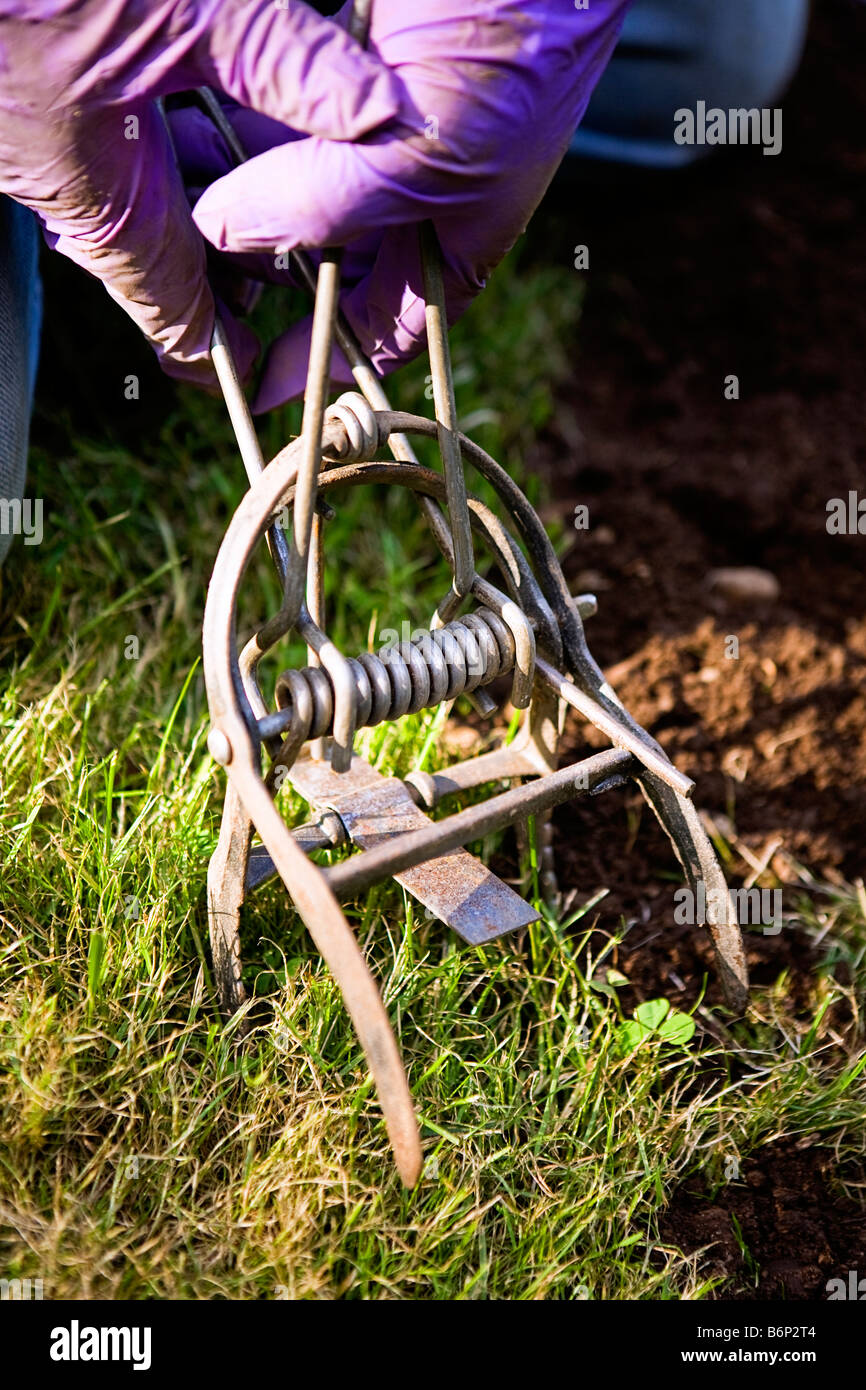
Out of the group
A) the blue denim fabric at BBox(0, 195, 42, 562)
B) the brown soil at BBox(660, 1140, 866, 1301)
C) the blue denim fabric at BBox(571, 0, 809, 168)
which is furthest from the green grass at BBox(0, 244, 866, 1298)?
the blue denim fabric at BBox(571, 0, 809, 168)

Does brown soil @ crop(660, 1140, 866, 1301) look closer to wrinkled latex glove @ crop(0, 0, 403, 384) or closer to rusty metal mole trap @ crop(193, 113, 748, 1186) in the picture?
rusty metal mole trap @ crop(193, 113, 748, 1186)

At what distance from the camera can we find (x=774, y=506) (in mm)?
2613

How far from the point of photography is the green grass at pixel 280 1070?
1352mm

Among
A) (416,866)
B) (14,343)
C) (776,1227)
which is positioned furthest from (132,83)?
(776,1227)

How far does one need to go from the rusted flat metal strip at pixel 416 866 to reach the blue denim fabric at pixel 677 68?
76.9 inches

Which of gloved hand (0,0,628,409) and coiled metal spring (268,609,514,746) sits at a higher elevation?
gloved hand (0,0,628,409)

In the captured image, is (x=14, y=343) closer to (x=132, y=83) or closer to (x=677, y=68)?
(x=132, y=83)

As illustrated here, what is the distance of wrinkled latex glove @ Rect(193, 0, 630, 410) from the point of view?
1.14 m

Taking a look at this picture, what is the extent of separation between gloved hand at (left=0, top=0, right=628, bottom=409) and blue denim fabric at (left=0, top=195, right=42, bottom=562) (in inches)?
15.3

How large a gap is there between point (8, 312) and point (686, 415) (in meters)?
1.68

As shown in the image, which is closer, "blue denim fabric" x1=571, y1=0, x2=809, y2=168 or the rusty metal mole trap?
the rusty metal mole trap

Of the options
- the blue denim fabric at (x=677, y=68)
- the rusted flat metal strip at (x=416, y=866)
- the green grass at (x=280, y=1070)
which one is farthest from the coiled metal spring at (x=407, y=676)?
the blue denim fabric at (x=677, y=68)

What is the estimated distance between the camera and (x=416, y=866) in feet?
4.78

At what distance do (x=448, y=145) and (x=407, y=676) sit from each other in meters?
0.53
